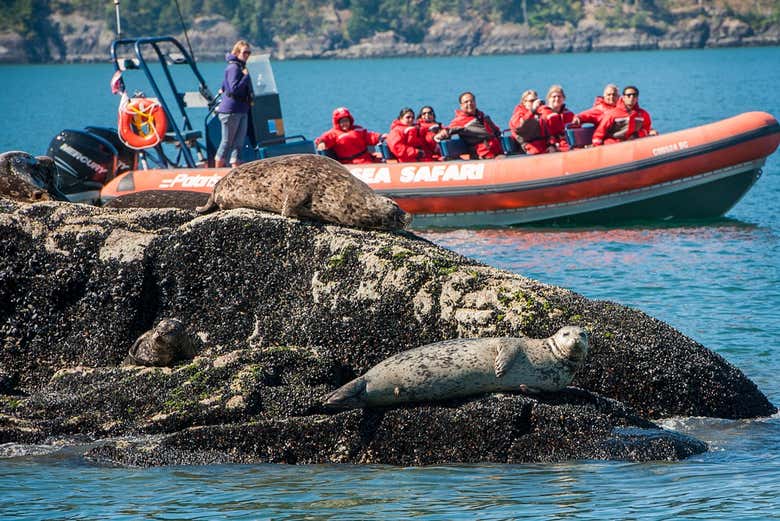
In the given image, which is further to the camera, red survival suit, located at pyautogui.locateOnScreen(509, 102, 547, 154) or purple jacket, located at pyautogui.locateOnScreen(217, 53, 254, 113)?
red survival suit, located at pyautogui.locateOnScreen(509, 102, 547, 154)

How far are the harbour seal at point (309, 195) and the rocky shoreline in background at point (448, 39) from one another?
10607 cm

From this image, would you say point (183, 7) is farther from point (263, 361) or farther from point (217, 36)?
point (263, 361)

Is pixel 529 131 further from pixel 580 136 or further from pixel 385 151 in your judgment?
pixel 385 151

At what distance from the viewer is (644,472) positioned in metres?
6.98

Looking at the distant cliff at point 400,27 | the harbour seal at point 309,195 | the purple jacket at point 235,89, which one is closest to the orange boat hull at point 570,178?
the purple jacket at point 235,89

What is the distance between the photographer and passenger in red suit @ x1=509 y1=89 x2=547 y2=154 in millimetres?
17500

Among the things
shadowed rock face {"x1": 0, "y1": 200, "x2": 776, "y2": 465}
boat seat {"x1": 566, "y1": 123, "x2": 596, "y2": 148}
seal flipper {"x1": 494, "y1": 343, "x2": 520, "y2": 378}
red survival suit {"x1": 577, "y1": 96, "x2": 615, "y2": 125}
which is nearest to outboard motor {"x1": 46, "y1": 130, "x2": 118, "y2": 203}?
boat seat {"x1": 566, "y1": 123, "x2": 596, "y2": 148}

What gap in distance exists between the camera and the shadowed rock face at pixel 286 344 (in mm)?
7156

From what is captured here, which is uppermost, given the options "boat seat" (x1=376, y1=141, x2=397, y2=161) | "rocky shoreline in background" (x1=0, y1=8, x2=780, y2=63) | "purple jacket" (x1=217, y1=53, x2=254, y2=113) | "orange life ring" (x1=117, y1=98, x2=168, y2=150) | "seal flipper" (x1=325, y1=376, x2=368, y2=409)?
"purple jacket" (x1=217, y1=53, x2=254, y2=113)

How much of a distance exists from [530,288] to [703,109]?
39.1m

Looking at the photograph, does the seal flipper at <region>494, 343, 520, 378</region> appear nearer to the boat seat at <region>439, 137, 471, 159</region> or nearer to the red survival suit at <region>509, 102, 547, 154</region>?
the boat seat at <region>439, 137, 471, 159</region>

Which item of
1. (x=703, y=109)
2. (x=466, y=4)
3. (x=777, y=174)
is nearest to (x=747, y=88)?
Result: (x=703, y=109)

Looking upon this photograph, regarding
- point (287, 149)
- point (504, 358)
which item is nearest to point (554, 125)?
point (287, 149)

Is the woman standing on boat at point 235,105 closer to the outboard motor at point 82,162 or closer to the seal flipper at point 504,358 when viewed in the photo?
the outboard motor at point 82,162
